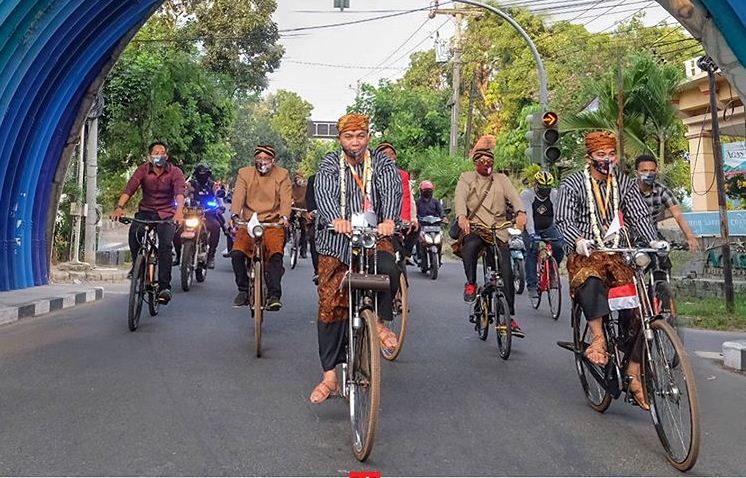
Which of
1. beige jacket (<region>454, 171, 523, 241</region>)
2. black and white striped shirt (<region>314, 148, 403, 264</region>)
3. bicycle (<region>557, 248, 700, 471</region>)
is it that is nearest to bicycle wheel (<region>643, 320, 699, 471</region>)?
bicycle (<region>557, 248, 700, 471</region>)

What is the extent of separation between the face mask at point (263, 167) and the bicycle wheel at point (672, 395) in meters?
4.26

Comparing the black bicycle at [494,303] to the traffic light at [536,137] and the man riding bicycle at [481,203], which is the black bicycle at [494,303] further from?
the traffic light at [536,137]

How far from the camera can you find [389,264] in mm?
4695

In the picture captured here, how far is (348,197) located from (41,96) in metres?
7.06

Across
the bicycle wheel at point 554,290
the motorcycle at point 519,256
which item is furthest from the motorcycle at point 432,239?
the bicycle wheel at point 554,290

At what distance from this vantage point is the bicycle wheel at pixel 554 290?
927 cm

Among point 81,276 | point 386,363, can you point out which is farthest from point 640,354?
point 81,276

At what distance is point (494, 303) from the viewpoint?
7.05m

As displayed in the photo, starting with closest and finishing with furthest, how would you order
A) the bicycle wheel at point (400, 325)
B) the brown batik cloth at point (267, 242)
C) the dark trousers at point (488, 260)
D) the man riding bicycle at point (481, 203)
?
the bicycle wheel at point (400, 325) < the dark trousers at point (488, 260) < the brown batik cloth at point (267, 242) < the man riding bicycle at point (481, 203)

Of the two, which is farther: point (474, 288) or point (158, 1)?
point (158, 1)

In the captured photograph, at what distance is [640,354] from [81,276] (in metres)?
10.2

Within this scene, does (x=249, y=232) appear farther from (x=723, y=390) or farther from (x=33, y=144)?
(x=33, y=144)

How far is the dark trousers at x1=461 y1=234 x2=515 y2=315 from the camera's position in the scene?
697cm

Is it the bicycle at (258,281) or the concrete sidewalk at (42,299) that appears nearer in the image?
the bicycle at (258,281)
